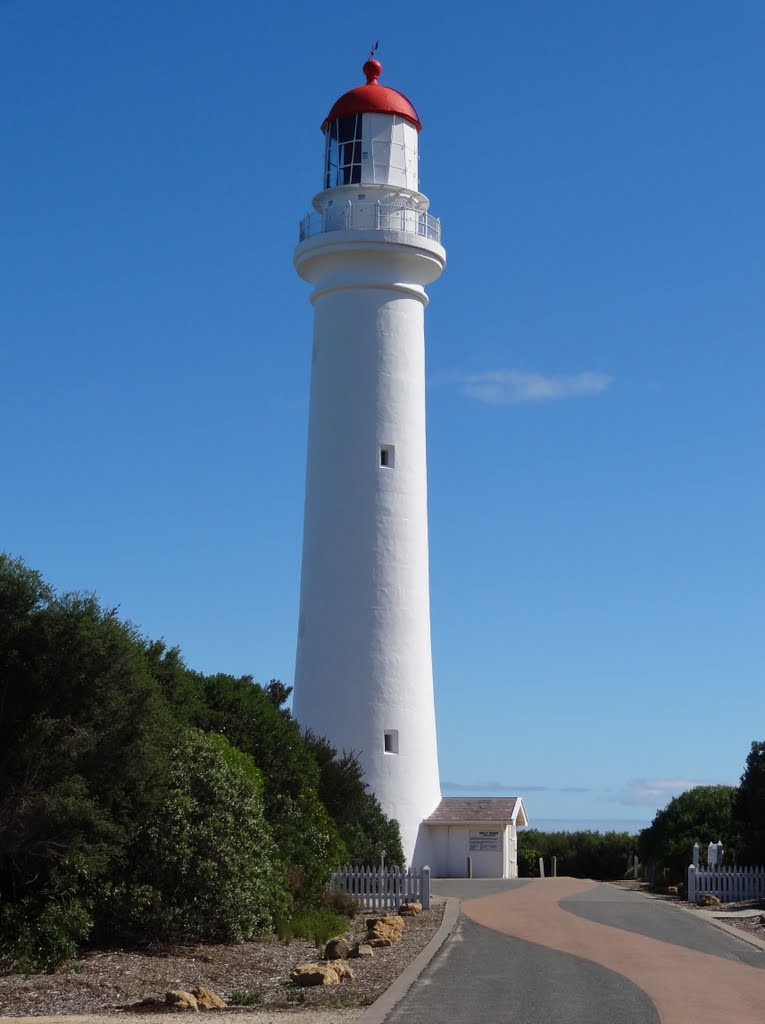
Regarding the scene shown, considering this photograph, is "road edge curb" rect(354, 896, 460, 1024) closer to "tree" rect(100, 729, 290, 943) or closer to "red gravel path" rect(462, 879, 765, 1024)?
"red gravel path" rect(462, 879, 765, 1024)

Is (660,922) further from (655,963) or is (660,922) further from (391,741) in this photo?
(391,741)

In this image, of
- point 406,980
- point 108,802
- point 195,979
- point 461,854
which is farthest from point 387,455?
point 406,980

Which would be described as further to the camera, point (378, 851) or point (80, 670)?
point (378, 851)

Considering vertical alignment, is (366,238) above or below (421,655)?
above

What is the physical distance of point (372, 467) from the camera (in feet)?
120

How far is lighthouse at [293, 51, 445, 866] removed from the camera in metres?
36.3

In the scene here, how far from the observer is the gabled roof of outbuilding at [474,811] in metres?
37.8

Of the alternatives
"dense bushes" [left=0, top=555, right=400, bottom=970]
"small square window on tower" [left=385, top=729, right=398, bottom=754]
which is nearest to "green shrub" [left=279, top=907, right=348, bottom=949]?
"dense bushes" [left=0, top=555, right=400, bottom=970]

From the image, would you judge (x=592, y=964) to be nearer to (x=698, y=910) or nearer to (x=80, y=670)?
(x=80, y=670)

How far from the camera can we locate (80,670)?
17.2m

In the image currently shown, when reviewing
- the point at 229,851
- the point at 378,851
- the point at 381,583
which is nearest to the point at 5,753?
the point at 229,851

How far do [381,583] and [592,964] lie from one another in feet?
62.4

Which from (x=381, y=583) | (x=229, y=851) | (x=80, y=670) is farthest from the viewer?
(x=381, y=583)

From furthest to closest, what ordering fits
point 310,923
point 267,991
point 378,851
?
point 378,851, point 310,923, point 267,991
